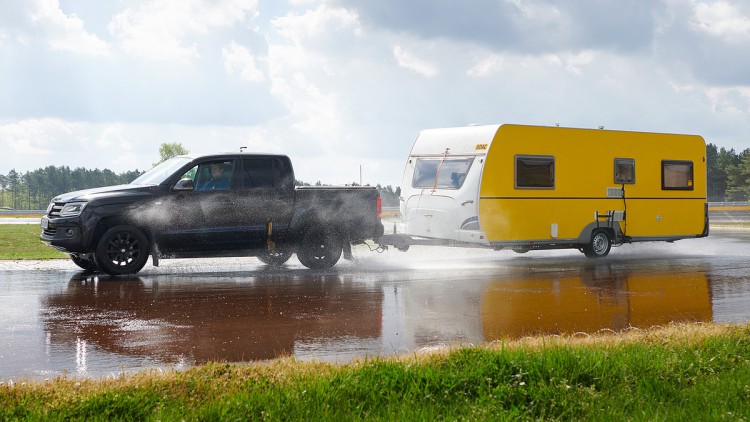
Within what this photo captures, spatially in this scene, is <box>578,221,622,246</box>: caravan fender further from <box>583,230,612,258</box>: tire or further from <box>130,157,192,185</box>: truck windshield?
<box>130,157,192,185</box>: truck windshield

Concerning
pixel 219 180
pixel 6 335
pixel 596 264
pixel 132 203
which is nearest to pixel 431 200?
pixel 596 264

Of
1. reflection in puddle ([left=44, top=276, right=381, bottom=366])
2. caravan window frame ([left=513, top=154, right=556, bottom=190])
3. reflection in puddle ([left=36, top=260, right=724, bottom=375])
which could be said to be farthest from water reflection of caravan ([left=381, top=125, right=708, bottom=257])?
reflection in puddle ([left=44, top=276, right=381, bottom=366])

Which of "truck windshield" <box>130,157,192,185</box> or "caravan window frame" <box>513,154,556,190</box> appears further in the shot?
"caravan window frame" <box>513,154,556,190</box>

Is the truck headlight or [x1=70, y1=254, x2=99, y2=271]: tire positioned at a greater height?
the truck headlight

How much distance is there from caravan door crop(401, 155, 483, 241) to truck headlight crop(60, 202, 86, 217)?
7335 millimetres

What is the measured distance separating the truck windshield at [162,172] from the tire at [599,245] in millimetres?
9603

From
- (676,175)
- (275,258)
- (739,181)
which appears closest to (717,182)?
(739,181)

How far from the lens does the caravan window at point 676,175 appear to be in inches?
803

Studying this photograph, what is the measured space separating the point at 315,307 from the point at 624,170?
11.0 metres

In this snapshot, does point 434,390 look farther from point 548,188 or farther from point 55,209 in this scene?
point 548,188

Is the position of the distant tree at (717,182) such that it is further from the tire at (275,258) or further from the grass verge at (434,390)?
the grass verge at (434,390)

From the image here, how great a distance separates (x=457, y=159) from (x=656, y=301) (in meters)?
6.83

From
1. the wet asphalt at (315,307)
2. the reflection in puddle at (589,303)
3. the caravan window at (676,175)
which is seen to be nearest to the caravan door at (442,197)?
the wet asphalt at (315,307)

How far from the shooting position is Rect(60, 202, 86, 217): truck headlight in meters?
14.6
